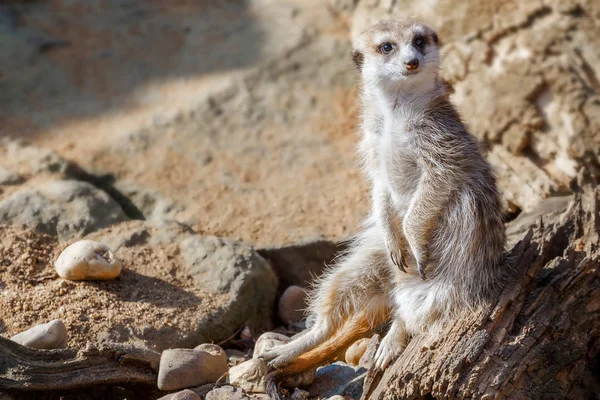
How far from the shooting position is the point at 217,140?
5.11 metres

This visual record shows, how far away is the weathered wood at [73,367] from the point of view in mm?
2709

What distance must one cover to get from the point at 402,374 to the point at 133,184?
2482 millimetres

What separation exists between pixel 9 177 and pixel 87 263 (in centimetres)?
122

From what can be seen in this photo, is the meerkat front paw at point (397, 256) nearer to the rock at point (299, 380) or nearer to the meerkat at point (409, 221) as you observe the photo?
the meerkat at point (409, 221)

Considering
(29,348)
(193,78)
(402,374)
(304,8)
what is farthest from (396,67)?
(304,8)

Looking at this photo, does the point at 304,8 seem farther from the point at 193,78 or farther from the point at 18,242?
the point at 18,242

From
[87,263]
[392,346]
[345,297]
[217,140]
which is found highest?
[217,140]

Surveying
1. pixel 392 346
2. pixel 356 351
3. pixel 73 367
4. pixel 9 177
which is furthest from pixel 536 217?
pixel 9 177

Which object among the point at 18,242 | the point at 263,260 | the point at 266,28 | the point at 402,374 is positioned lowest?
the point at 402,374

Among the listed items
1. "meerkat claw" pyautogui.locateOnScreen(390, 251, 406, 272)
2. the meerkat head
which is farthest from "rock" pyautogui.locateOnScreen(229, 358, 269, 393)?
the meerkat head

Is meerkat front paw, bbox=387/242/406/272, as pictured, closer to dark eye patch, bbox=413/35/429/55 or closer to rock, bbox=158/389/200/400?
dark eye patch, bbox=413/35/429/55

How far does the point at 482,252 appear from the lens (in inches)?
120

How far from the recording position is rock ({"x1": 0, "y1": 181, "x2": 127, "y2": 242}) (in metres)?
3.91

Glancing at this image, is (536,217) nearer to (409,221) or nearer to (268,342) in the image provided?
(409,221)
